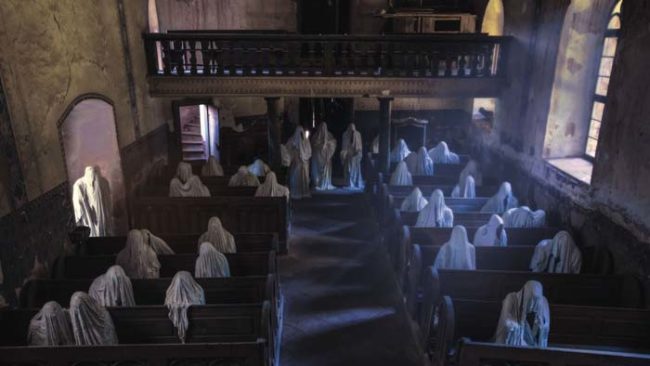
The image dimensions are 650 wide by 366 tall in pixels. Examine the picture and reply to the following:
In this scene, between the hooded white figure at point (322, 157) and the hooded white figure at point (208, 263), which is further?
the hooded white figure at point (322, 157)

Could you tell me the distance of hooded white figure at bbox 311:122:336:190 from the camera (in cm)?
1475

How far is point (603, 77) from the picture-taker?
30.7 ft

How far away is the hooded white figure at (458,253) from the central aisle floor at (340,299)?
1424 millimetres

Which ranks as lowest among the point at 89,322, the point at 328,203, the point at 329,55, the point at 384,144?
the point at 328,203

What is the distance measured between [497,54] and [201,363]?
10.4 metres

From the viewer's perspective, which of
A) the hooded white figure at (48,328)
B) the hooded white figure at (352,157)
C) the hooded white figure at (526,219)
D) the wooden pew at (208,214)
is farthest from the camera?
the hooded white figure at (352,157)

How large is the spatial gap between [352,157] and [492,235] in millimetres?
7050

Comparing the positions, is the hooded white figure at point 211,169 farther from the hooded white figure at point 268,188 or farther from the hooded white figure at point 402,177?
the hooded white figure at point 402,177

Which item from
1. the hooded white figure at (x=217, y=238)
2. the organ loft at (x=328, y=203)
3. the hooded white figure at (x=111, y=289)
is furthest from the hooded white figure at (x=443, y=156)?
the hooded white figure at (x=111, y=289)

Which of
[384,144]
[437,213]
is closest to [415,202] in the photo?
[437,213]

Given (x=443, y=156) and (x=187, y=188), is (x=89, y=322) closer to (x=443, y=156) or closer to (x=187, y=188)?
(x=187, y=188)

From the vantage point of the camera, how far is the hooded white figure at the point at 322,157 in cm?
1475

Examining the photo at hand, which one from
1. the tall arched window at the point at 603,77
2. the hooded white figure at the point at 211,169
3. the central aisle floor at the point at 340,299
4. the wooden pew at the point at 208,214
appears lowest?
the central aisle floor at the point at 340,299

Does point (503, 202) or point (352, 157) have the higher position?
point (503, 202)
